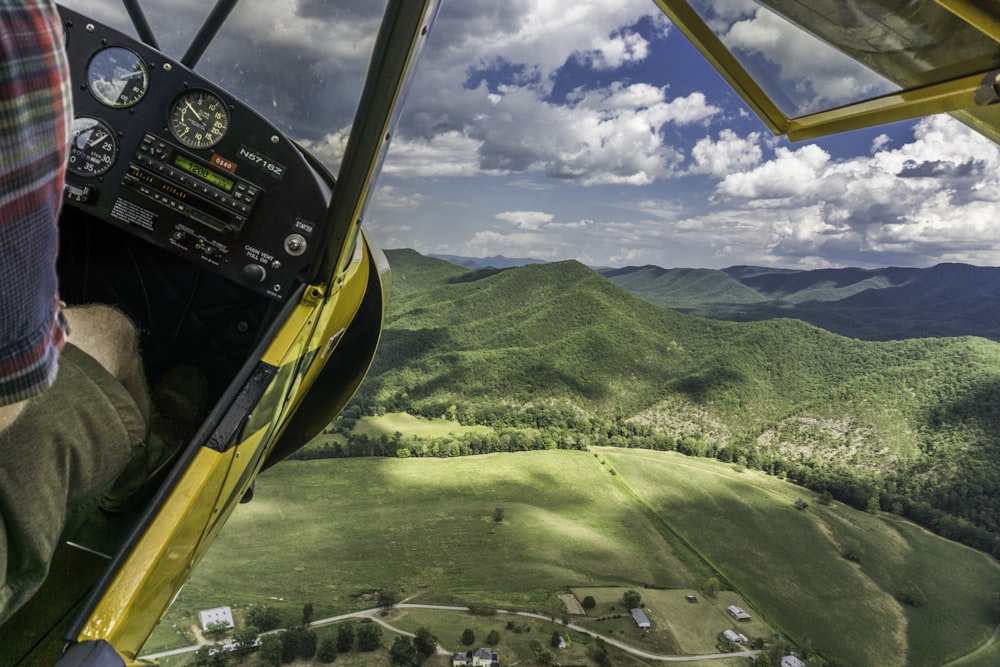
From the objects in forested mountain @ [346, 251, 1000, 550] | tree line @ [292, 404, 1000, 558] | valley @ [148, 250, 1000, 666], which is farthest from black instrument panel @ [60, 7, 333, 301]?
forested mountain @ [346, 251, 1000, 550]

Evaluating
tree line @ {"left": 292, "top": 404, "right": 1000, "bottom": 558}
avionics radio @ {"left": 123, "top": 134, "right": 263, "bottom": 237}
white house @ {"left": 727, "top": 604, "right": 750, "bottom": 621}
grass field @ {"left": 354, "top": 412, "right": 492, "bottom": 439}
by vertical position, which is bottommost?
white house @ {"left": 727, "top": 604, "right": 750, "bottom": 621}

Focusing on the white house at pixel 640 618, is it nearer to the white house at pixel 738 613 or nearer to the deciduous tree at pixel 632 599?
the deciduous tree at pixel 632 599

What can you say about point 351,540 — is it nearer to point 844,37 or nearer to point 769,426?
point 844,37

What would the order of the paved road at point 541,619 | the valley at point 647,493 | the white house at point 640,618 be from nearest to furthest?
the paved road at point 541,619, the white house at point 640,618, the valley at point 647,493

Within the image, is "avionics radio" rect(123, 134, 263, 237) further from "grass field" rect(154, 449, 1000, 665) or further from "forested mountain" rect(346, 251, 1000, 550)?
"forested mountain" rect(346, 251, 1000, 550)

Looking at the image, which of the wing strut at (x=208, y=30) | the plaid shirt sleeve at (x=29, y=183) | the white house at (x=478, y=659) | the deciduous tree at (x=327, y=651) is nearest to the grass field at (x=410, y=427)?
the deciduous tree at (x=327, y=651)

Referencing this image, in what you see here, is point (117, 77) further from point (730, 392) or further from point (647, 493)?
point (730, 392)
